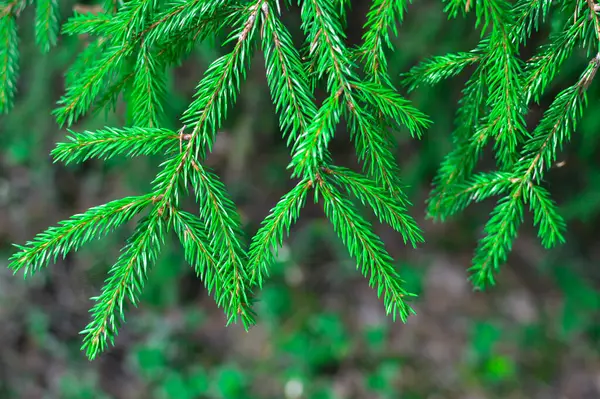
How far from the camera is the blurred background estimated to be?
263 cm

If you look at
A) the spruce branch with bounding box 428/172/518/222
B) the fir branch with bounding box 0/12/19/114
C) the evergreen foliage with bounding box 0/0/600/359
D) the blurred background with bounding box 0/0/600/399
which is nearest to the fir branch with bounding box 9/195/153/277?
the evergreen foliage with bounding box 0/0/600/359

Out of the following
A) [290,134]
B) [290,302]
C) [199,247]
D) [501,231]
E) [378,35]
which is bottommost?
[290,302]

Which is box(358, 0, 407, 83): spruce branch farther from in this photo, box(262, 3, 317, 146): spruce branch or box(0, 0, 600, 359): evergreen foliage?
box(262, 3, 317, 146): spruce branch

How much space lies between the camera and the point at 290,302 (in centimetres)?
297

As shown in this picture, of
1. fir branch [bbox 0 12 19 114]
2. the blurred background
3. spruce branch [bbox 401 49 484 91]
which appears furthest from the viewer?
the blurred background

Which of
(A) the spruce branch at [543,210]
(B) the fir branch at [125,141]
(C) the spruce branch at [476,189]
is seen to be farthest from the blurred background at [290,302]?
(B) the fir branch at [125,141]

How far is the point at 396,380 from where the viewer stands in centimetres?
267

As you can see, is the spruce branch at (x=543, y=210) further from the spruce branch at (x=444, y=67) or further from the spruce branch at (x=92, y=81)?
the spruce branch at (x=92, y=81)

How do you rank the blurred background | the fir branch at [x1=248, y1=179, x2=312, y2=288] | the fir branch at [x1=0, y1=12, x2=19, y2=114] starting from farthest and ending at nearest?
the blurred background → the fir branch at [x1=0, y1=12, x2=19, y2=114] → the fir branch at [x1=248, y1=179, x2=312, y2=288]

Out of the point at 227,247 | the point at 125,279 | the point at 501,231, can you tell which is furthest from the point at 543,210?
the point at 125,279

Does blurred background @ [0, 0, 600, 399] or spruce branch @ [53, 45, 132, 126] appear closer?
spruce branch @ [53, 45, 132, 126]

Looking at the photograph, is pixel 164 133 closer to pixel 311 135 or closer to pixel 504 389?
pixel 311 135

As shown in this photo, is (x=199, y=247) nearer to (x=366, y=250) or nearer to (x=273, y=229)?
(x=273, y=229)

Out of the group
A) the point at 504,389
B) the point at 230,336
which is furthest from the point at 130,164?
the point at 504,389
